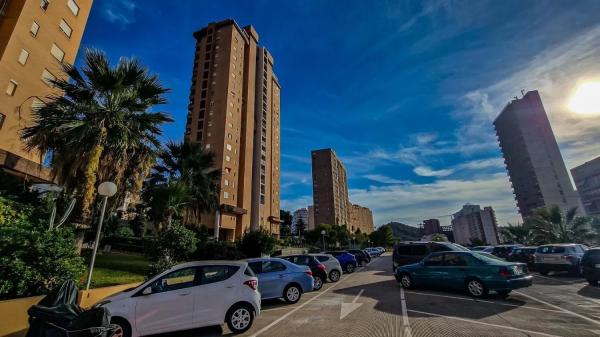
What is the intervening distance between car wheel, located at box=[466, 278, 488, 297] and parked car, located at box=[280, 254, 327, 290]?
5.58m

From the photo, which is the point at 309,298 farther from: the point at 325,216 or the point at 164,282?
the point at 325,216

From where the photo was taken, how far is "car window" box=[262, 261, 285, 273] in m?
9.05

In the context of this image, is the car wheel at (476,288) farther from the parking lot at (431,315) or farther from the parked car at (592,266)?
the parked car at (592,266)

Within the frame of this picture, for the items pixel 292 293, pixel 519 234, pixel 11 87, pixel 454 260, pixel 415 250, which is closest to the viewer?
pixel 292 293

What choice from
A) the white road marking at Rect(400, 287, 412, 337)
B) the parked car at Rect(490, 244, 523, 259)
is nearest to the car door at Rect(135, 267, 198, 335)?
the white road marking at Rect(400, 287, 412, 337)

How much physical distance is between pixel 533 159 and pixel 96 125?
4894 inches

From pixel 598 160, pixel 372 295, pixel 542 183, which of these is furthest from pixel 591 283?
pixel 598 160

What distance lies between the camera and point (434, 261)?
10.1 m

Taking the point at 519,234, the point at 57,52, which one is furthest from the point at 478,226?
the point at 57,52

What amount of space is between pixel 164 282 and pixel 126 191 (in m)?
7.64

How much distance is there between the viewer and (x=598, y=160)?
333ft

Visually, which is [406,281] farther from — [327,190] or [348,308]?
[327,190]

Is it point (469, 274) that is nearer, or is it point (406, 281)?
point (469, 274)

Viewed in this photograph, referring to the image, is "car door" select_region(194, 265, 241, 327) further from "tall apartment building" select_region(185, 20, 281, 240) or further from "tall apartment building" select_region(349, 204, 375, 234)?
"tall apartment building" select_region(349, 204, 375, 234)
